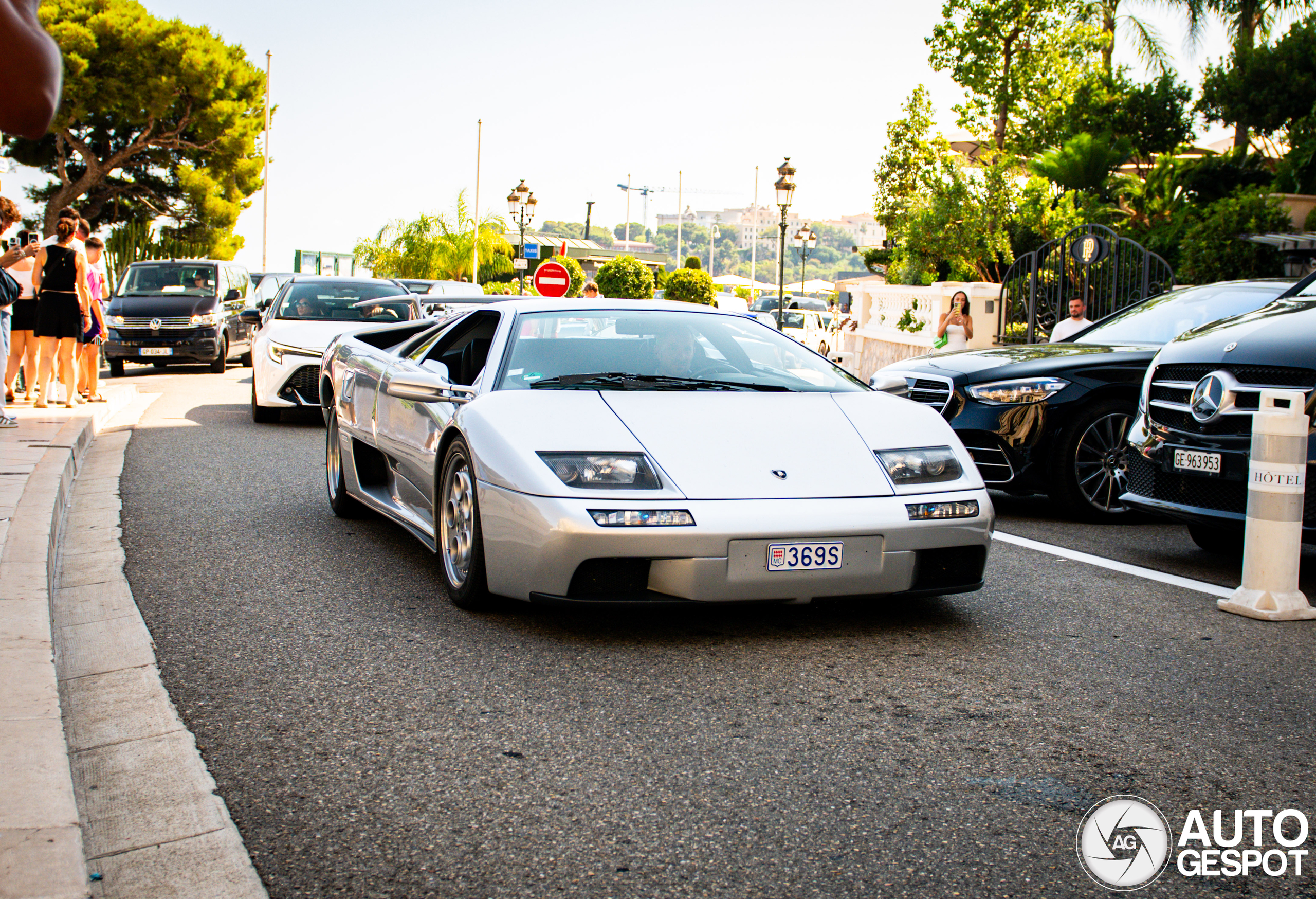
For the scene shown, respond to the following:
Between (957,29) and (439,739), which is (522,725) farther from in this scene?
(957,29)

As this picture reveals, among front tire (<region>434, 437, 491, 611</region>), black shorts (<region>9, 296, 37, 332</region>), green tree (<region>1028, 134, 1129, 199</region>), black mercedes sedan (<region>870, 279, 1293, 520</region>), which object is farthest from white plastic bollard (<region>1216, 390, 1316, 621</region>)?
green tree (<region>1028, 134, 1129, 199</region>)

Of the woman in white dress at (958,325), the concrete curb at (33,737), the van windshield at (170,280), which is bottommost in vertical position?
the concrete curb at (33,737)

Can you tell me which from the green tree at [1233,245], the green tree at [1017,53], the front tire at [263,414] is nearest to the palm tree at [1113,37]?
the green tree at [1017,53]

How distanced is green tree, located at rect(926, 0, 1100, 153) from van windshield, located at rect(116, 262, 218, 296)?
23769 millimetres

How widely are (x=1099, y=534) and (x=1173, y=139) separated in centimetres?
2572

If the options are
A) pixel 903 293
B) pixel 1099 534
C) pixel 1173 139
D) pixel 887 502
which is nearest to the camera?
pixel 887 502

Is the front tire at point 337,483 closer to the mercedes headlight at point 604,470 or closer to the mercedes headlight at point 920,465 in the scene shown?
the mercedes headlight at point 604,470

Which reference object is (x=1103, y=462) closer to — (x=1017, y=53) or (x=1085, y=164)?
(x=1085, y=164)

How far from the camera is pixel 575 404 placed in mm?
4934

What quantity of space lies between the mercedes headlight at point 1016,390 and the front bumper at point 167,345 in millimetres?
15348

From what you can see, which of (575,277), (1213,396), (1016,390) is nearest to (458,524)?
(1213,396)

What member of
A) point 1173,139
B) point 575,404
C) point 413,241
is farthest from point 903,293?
point 413,241

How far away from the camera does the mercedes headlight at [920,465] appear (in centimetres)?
477

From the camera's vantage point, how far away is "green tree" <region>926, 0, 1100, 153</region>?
120 ft
